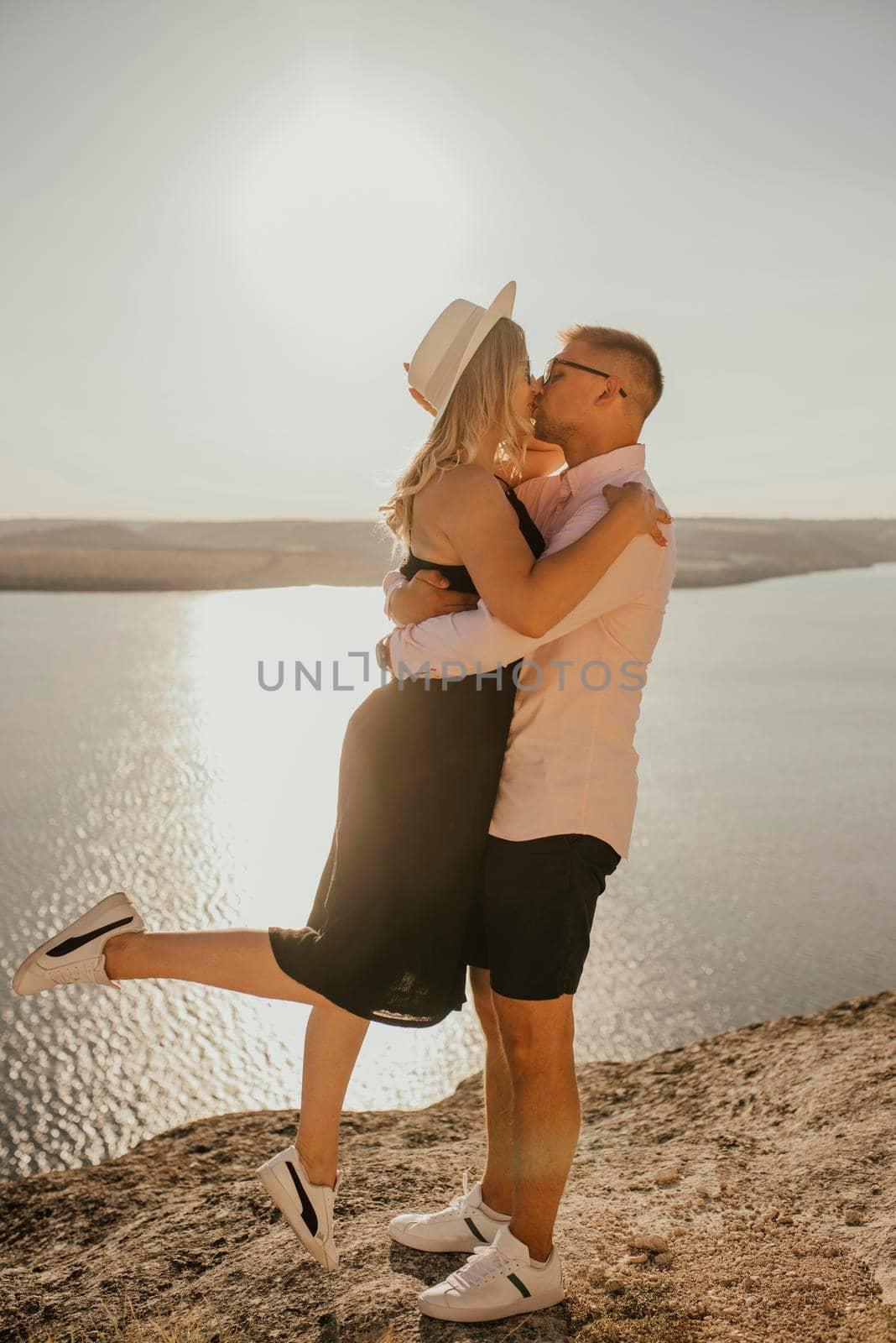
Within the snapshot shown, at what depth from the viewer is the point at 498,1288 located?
7.42ft

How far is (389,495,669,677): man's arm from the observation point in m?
2.09

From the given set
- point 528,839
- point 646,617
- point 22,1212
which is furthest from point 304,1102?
point 22,1212

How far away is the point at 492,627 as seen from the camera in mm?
2086

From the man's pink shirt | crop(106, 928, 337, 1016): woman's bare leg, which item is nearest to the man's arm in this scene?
the man's pink shirt

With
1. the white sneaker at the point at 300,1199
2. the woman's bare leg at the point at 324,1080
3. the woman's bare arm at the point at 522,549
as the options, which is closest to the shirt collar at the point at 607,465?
the woman's bare arm at the point at 522,549

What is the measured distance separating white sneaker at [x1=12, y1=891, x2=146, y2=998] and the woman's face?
141 centimetres

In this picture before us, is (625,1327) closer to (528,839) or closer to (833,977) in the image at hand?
(528,839)

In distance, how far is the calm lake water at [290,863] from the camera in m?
5.16

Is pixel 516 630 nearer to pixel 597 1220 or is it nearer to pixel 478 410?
pixel 478 410

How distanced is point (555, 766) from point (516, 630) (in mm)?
314

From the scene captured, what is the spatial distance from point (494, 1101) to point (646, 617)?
127cm

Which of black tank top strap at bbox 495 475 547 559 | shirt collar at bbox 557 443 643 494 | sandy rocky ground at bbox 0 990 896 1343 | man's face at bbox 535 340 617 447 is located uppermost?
man's face at bbox 535 340 617 447

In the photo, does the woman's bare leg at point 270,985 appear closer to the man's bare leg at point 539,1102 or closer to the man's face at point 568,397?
the man's bare leg at point 539,1102

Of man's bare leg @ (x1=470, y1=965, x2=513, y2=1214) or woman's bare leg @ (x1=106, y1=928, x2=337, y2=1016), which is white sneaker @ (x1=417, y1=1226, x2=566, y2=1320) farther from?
woman's bare leg @ (x1=106, y1=928, x2=337, y2=1016)
